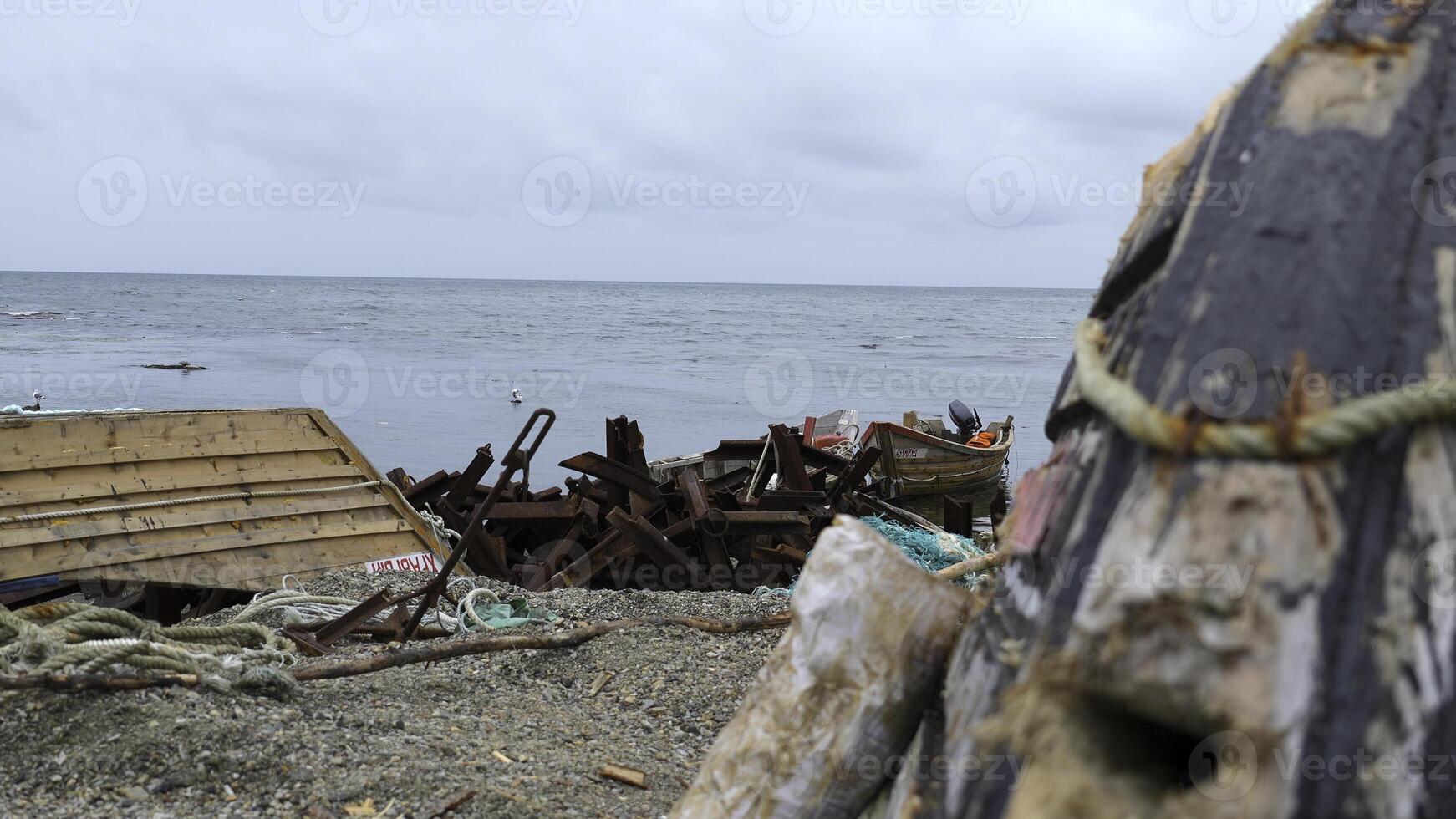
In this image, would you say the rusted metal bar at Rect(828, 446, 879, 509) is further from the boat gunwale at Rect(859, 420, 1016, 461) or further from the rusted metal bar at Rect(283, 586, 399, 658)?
the rusted metal bar at Rect(283, 586, 399, 658)

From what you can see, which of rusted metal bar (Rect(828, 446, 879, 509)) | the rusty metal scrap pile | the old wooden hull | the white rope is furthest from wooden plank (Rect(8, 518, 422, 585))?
the old wooden hull

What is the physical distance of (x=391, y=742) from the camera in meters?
3.73

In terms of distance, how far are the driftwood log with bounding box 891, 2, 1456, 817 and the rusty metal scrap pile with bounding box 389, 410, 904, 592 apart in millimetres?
6977

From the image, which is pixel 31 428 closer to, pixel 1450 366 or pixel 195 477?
pixel 195 477

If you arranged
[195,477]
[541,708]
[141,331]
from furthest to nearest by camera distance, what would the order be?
1. [141,331]
2. [195,477]
3. [541,708]

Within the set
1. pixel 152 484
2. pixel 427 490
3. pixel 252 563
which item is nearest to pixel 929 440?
pixel 427 490

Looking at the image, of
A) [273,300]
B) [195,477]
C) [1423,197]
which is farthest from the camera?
[273,300]

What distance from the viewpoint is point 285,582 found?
661 centimetres

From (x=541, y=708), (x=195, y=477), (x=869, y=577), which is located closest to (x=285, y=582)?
(x=195, y=477)

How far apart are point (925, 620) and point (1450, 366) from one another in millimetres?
966

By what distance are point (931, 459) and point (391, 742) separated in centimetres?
1443

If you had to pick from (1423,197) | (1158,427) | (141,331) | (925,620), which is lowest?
(141,331)

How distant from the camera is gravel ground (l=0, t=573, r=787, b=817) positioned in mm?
3227

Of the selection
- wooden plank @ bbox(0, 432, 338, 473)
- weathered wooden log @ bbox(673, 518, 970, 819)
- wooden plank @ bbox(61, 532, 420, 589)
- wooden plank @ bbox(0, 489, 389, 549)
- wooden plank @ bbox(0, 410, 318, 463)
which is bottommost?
wooden plank @ bbox(61, 532, 420, 589)
